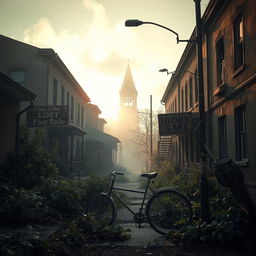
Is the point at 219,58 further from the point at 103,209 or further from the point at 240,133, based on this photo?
the point at 103,209

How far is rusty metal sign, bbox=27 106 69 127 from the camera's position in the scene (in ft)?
44.7

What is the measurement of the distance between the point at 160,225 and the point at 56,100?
18.1 metres

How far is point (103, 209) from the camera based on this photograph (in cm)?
710

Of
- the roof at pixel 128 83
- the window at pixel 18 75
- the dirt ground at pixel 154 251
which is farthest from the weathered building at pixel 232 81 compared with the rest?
the roof at pixel 128 83

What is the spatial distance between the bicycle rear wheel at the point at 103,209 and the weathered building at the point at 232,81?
16.2 ft

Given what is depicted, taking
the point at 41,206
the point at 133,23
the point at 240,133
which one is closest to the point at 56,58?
the point at 240,133

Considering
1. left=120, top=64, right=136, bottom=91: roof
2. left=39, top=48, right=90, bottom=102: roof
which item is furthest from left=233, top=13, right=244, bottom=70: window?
left=120, top=64, right=136, bottom=91: roof

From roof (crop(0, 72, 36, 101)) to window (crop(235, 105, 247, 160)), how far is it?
796 cm

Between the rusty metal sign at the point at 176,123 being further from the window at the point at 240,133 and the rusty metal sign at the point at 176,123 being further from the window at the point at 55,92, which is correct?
the window at the point at 55,92

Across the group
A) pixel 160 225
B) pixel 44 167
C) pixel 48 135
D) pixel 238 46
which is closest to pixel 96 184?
pixel 44 167

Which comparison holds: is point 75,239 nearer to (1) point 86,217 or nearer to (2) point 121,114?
(1) point 86,217

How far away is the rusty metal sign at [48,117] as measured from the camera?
44.7 feet

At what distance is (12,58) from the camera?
2116 cm

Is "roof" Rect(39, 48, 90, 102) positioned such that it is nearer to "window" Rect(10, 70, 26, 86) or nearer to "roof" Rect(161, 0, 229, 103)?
"window" Rect(10, 70, 26, 86)
